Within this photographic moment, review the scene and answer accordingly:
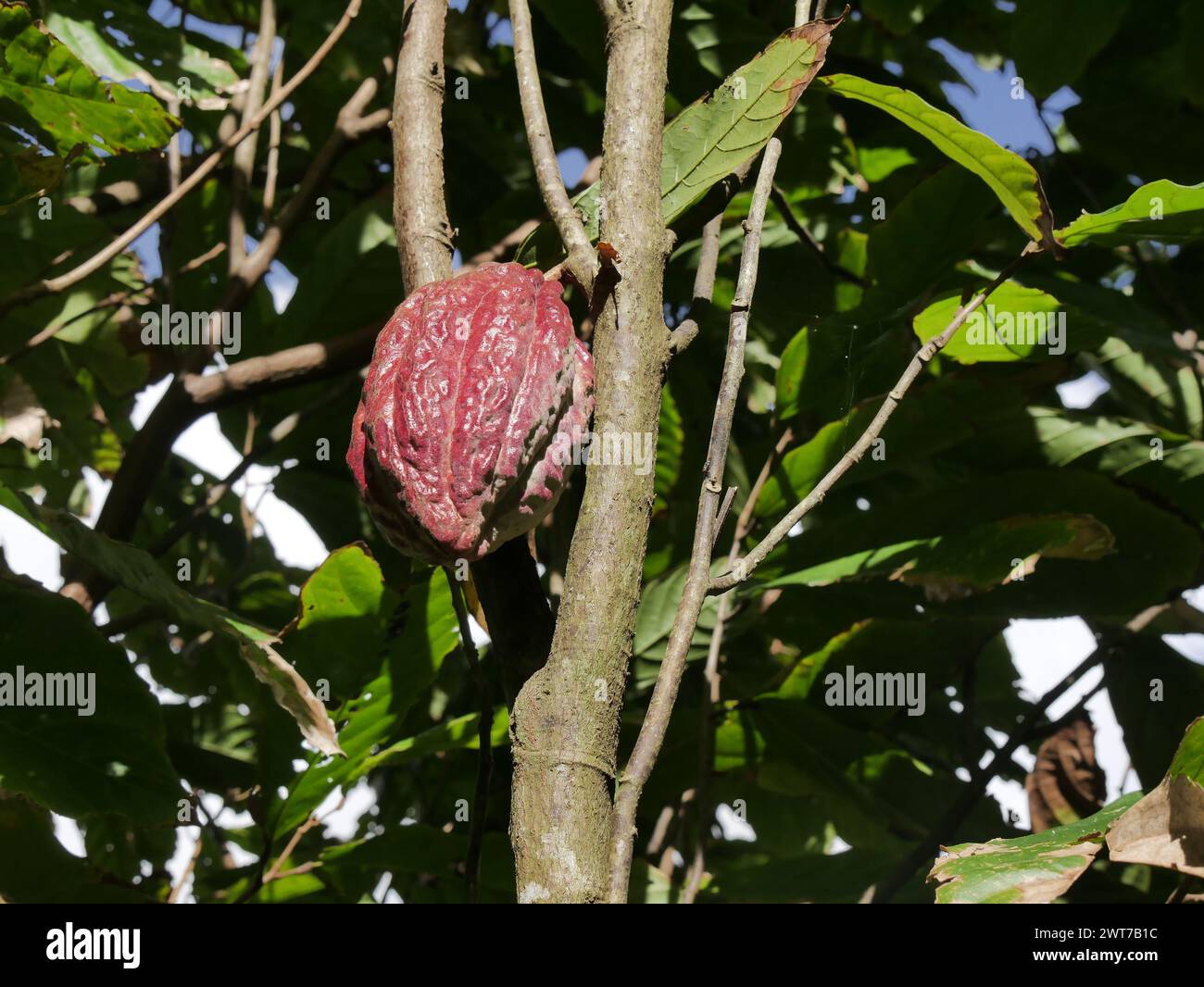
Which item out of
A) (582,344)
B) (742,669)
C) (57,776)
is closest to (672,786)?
(742,669)

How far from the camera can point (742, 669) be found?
6.03 ft

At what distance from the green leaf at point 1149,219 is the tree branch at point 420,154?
1.92 feet

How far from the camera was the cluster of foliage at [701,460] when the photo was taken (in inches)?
48.9

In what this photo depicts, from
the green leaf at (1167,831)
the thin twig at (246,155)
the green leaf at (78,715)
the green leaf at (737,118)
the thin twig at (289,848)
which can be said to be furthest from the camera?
the thin twig at (246,155)

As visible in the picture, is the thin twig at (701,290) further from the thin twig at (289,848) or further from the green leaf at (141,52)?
the green leaf at (141,52)

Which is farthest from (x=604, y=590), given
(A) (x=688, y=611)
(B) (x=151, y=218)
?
(B) (x=151, y=218)

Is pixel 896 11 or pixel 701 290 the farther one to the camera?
pixel 896 11

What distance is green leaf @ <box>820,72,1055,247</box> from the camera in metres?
1.02

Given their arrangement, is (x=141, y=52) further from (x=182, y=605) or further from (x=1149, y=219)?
(x=1149, y=219)

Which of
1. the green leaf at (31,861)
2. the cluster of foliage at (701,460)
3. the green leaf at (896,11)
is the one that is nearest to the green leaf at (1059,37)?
the cluster of foliage at (701,460)

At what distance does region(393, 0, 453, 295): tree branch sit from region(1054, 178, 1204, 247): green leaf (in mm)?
584

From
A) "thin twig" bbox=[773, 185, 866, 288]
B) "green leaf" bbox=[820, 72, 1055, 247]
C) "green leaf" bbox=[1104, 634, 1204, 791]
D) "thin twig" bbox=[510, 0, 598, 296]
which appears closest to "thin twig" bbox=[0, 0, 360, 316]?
"thin twig" bbox=[510, 0, 598, 296]

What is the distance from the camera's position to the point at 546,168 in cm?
94

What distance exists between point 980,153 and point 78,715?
1082mm
